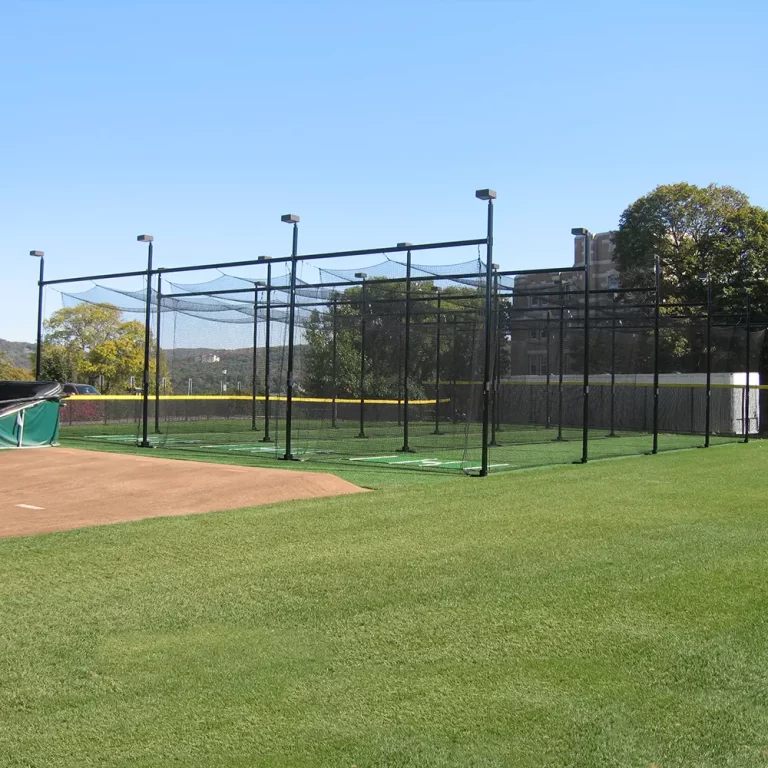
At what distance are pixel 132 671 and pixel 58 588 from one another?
1557 mm

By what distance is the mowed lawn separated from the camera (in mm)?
2783

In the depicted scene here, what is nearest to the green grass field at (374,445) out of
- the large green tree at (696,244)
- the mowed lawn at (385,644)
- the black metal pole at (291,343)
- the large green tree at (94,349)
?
the black metal pole at (291,343)

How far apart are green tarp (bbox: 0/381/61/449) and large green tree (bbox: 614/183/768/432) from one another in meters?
22.5

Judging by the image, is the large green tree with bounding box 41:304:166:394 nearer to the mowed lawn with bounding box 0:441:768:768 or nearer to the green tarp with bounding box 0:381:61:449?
the green tarp with bounding box 0:381:61:449

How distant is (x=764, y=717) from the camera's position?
3.02 metres

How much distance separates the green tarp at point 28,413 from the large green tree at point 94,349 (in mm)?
26345

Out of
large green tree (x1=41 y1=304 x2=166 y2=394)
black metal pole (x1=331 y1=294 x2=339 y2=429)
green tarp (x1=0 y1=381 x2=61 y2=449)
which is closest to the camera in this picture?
green tarp (x1=0 y1=381 x2=61 y2=449)

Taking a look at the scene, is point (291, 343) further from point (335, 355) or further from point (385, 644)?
point (385, 644)

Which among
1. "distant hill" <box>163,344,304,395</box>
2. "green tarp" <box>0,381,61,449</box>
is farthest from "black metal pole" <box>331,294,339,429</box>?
"green tarp" <box>0,381,61,449</box>

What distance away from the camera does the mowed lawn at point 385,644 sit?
278cm

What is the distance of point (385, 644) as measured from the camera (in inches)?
→ 149

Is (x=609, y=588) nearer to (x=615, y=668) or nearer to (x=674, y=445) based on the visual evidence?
(x=615, y=668)

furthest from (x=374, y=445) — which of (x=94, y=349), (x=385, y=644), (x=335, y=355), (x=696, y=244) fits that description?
(x=94, y=349)

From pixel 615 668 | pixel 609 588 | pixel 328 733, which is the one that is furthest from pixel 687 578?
pixel 328 733
